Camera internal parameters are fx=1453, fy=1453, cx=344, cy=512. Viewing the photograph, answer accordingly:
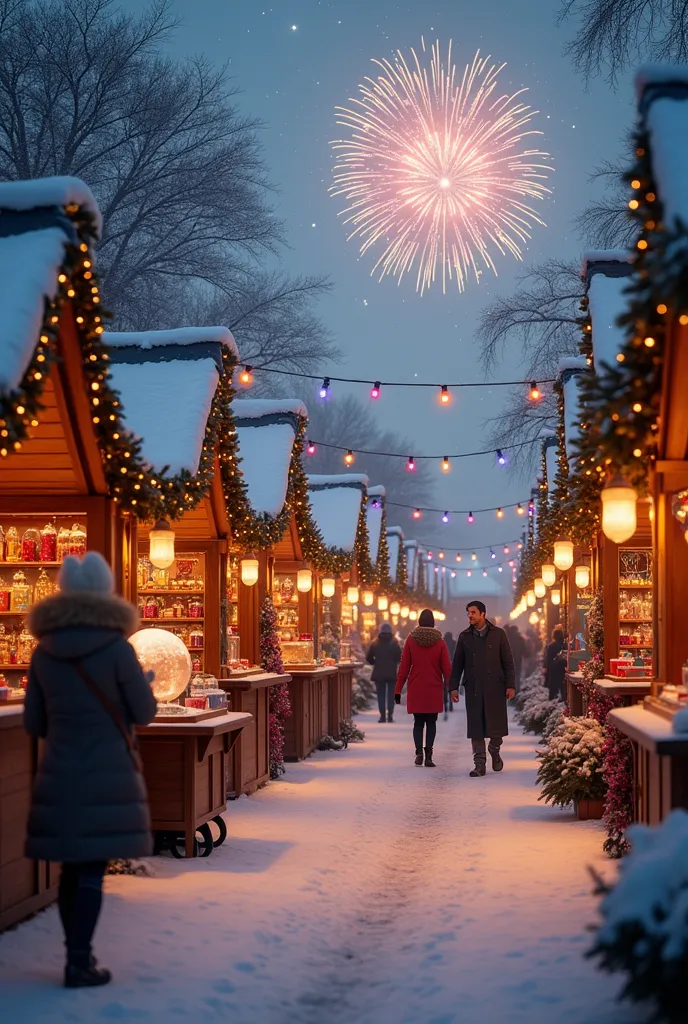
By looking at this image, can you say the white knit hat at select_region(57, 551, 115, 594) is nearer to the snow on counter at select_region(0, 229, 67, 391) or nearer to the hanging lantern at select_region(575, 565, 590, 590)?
the snow on counter at select_region(0, 229, 67, 391)

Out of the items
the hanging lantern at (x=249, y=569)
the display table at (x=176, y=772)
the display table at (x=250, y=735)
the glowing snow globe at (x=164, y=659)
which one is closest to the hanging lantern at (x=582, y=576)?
the display table at (x=250, y=735)

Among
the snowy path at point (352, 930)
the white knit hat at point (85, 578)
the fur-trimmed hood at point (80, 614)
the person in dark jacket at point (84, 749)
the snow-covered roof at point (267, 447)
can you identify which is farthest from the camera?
the snow-covered roof at point (267, 447)

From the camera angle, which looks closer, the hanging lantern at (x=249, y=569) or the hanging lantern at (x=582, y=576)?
the hanging lantern at (x=249, y=569)

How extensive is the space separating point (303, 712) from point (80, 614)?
12.5m

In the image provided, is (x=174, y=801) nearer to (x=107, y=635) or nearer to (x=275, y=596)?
(x=107, y=635)

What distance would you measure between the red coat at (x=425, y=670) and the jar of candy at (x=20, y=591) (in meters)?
6.18

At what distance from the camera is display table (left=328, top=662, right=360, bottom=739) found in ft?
72.7

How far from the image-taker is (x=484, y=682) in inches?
656

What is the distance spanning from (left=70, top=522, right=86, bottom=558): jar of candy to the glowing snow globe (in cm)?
190

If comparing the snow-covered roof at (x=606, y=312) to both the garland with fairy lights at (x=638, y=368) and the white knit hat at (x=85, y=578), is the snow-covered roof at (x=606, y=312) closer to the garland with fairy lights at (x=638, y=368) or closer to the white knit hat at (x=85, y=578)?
the garland with fairy lights at (x=638, y=368)

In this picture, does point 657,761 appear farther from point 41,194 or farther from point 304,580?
point 304,580

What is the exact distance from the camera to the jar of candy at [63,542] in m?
12.0

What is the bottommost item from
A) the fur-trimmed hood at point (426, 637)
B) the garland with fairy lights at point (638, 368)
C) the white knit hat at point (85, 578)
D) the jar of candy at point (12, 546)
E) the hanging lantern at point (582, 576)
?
the fur-trimmed hood at point (426, 637)

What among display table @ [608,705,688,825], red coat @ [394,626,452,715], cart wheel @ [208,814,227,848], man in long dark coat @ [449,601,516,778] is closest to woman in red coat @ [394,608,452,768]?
red coat @ [394,626,452,715]
